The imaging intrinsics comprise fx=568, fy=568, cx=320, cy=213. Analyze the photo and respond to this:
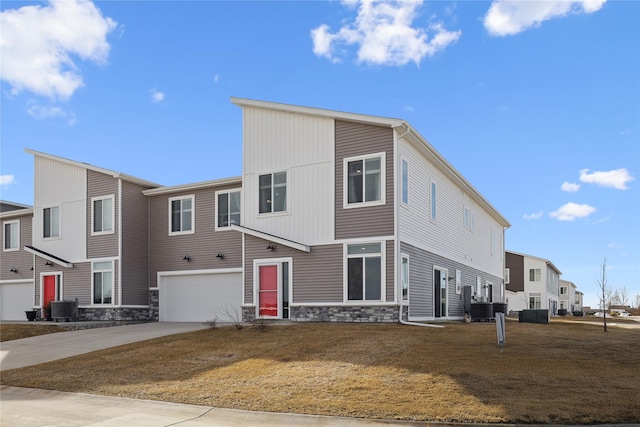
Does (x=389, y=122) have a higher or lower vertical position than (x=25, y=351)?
higher

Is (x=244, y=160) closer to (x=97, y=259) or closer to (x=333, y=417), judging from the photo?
(x=97, y=259)

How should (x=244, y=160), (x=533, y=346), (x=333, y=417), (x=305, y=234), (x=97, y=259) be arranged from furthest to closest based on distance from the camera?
(x=97, y=259) < (x=244, y=160) < (x=305, y=234) < (x=533, y=346) < (x=333, y=417)

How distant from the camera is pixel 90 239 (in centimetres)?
2527

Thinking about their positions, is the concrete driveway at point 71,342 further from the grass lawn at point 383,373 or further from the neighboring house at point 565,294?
the neighboring house at point 565,294

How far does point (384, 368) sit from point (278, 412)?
2952mm

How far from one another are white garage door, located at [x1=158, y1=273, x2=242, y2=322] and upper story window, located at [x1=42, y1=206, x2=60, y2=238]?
20.0ft

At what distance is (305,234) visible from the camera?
1916 cm

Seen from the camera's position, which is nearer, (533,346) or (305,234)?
(533,346)

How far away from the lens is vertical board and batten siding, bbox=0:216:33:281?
28547 millimetres

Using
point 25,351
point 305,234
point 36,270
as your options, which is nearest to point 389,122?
point 305,234

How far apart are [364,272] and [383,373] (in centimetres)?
689

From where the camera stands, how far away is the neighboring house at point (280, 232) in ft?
58.9

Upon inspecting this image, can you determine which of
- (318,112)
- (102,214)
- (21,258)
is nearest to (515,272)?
(102,214)

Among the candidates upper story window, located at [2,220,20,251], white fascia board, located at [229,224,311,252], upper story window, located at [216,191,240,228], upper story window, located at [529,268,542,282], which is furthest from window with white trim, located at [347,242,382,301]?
upper story window, located at [529,268,542,282]
